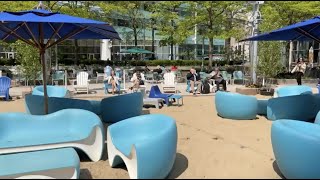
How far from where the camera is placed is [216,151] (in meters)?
6.11

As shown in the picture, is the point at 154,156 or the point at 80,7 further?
the point at 80,7

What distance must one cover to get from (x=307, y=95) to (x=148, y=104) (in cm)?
466

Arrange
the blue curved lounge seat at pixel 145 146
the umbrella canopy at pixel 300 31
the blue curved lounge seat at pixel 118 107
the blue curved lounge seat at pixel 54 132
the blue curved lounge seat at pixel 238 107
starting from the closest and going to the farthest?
the blue curved lounge seat at pixel 145 146 → the blue curved lounge seat at pixel 54 132 → the umbrella canopy at pixel 300 31 → the blue curved lounge seat at pixel 118 107 → the blue curved lounge seat at pixel 238 107

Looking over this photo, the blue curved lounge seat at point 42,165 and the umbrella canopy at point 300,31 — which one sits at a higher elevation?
the umbrella canopy at point 300,31

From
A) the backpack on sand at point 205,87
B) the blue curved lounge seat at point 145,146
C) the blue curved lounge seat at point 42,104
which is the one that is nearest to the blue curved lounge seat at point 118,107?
the blue curved lounge seat at point 42,104

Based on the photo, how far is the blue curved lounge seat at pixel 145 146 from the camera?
170 inches

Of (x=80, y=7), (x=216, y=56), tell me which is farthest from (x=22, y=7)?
(x=216, y=56)

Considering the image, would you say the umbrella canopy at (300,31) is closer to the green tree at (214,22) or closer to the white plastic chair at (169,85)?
the white plastic chair at (169,85)

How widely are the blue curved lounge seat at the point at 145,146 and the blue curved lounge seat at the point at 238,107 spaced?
4.26 metres

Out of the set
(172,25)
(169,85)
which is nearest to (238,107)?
(169,85)

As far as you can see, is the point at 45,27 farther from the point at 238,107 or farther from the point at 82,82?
the point at 82,82

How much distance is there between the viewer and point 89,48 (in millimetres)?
42406

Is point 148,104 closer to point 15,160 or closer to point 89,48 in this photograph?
point 15,160

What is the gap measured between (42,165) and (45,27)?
437cm
